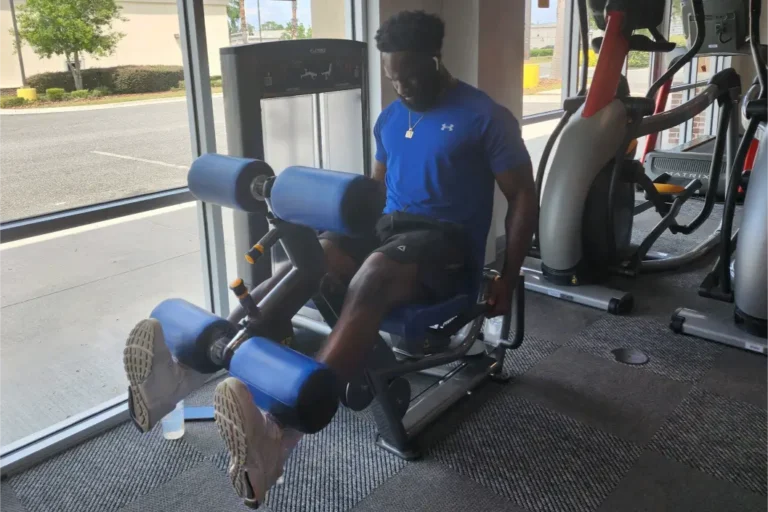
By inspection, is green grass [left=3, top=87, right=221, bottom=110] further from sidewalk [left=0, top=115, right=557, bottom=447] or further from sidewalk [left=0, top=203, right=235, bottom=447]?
sidewalk [left=0, top=203, right=235, bottom=447]

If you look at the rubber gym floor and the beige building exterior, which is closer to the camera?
the rubber gym floor

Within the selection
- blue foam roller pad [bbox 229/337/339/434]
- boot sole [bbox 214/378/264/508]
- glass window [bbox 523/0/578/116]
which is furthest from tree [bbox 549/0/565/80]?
boot sole [bbox 214/378/264/508]

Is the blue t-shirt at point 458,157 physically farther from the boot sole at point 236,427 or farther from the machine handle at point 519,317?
the boot sole at point 236,427

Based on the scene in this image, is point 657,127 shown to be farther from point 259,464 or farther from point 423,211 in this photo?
point 259,464

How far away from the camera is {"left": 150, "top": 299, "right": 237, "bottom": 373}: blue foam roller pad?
63.9 inches

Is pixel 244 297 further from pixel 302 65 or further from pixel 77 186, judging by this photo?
pixel 77 186

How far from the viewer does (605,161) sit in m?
3.17

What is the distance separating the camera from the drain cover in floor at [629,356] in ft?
8.91

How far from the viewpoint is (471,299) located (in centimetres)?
209

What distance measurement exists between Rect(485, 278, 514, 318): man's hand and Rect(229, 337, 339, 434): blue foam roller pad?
79 centimetres

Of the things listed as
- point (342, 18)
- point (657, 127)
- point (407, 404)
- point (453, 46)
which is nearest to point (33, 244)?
point (342, 18)

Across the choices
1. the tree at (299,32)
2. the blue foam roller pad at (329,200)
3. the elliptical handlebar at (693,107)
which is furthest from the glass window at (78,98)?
the elliptical handlebar at (693,107)

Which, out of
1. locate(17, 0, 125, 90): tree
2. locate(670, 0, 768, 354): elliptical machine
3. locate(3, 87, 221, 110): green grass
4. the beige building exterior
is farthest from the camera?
locate(670, 0, 768, 354): elliptical machine

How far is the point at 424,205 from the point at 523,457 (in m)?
0.87
